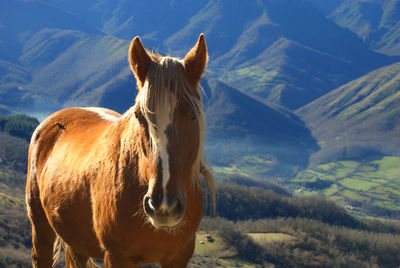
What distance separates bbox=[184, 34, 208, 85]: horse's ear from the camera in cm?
348

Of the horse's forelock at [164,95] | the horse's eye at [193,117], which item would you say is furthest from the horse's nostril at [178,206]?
the horse's eye at [193,117]

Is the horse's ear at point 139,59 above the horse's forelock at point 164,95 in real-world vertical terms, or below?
above

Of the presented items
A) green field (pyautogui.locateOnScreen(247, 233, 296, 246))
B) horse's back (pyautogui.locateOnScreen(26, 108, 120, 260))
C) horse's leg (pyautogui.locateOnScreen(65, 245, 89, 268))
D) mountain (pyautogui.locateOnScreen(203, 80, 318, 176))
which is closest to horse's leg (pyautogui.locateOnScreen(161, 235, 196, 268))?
horse's back (pyautogui.locateOnScreen(26, 108, 120, 260))

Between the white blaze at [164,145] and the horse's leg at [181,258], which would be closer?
the white blaze at [164,145]

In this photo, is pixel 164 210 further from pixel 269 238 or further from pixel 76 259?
pixel 269 238

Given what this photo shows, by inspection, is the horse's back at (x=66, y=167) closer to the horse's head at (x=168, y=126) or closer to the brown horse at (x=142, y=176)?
the brown horse at (x=142, y=176)

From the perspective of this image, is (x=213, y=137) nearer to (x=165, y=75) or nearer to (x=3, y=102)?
(x=3, y=102)

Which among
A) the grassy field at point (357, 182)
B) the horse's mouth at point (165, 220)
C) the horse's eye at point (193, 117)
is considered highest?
the grassy field at point (357, 182)

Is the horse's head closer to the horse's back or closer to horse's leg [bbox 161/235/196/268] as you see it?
horse's leg [bbox 161/235/196/268]

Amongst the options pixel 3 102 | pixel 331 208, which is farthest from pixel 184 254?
pixel 3 102

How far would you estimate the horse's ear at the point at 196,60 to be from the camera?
3479mm

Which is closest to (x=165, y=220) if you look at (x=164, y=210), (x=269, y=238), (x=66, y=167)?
(x=164, y=210)

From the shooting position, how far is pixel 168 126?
3.15m

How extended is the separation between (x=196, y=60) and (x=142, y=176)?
1166 millimetres
